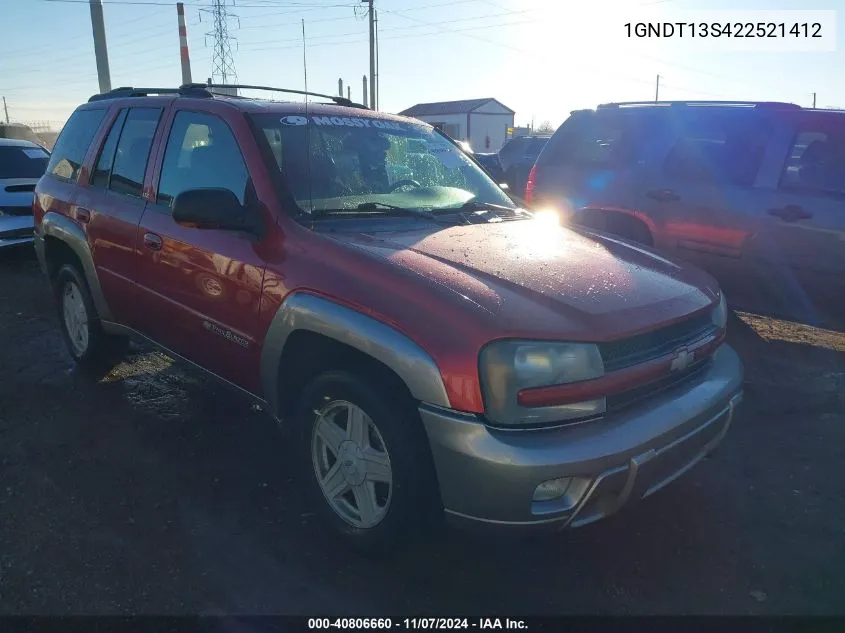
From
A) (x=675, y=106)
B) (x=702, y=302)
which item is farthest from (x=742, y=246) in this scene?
(x=702, y=302)

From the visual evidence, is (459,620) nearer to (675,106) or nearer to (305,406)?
(305,406)

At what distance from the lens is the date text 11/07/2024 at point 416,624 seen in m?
2.38

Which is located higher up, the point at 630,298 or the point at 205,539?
the point at 630,298

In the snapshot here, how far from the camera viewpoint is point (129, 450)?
3625 mm

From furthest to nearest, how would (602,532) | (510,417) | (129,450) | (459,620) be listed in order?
1. (129,450)
2. (602,532)
3. (459,620)
4. (510,417)

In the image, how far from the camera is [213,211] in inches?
110

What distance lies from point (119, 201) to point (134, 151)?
32 centimetres

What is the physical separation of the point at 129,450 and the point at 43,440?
1.83 ft

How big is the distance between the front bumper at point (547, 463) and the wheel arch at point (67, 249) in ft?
9.60

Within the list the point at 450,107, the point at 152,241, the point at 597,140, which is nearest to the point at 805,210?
the point at 597,140

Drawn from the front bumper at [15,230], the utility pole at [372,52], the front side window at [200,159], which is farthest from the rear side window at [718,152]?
the utility pole at [372,52]

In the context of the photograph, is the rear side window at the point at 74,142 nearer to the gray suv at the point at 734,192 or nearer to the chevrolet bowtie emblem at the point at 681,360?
the chevrolet bowtie emblem at the point at 681,360

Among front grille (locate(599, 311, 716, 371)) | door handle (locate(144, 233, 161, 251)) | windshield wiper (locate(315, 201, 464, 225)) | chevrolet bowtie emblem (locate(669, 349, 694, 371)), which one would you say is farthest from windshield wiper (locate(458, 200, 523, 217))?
door handle (locate(144, 233, 161, 251))

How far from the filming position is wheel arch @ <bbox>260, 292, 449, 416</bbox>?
7.24 ft
